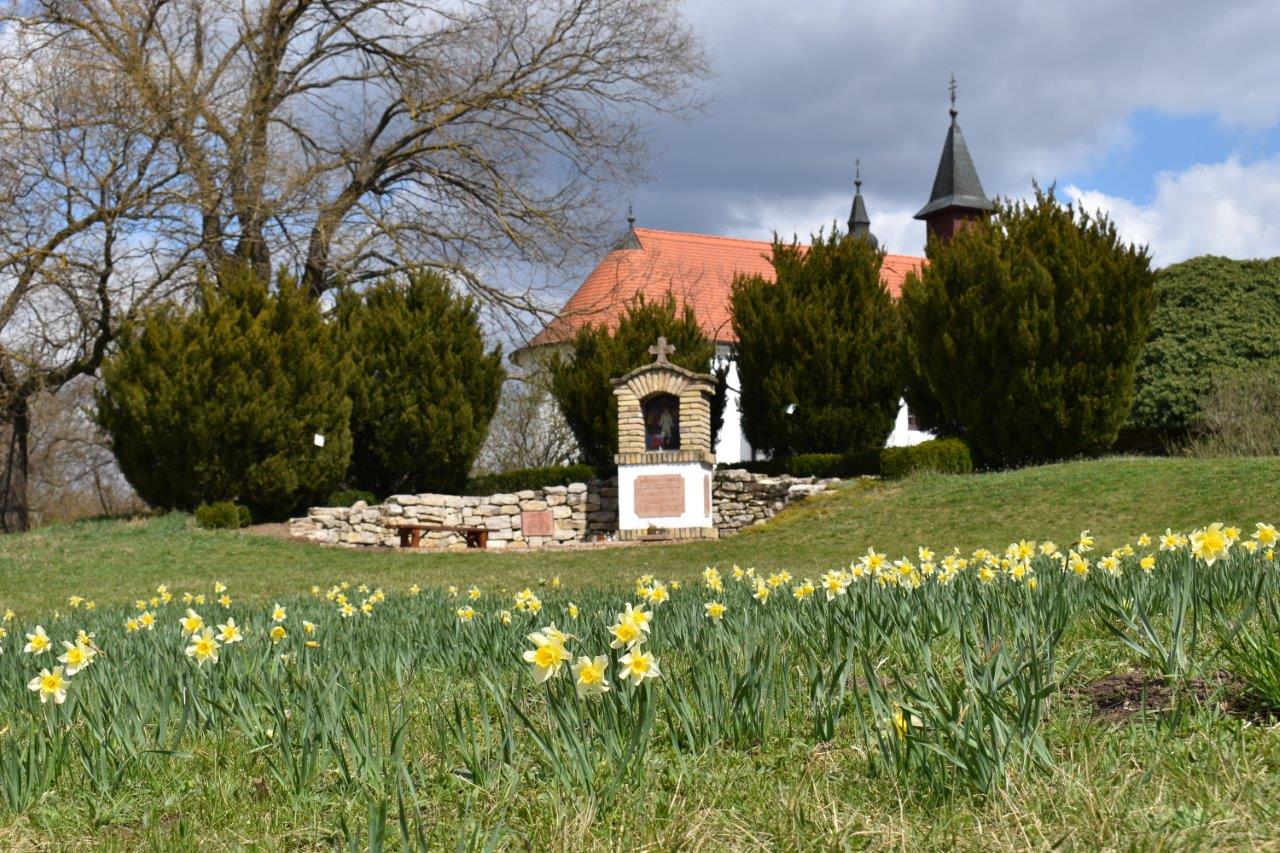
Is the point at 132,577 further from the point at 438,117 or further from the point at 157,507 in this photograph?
the point at 438,117

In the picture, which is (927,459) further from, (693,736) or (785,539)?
(693,736)

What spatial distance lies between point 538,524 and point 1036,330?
9.59 m

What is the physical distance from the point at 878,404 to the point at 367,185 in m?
11.5

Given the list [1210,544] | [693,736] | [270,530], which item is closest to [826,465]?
[270,530]

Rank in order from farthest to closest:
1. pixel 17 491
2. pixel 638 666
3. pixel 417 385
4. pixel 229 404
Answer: pixel 417 385
pixel 17 491
pixel 229 404
pixel 638 666

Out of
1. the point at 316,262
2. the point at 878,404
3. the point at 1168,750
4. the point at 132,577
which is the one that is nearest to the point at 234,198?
the point at 316,262

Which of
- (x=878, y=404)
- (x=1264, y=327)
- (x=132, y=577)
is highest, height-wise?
(x=1264, y=327)

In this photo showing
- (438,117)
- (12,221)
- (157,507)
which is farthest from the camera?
(438,117)

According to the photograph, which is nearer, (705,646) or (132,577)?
(705,646)

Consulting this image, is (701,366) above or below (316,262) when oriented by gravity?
below

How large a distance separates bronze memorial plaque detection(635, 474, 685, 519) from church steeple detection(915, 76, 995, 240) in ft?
83.8

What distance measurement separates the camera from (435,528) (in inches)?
786

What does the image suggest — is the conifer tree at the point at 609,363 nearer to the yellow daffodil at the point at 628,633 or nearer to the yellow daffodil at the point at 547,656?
the yellow daffodil at the point at 628,633

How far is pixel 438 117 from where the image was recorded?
22156mm
